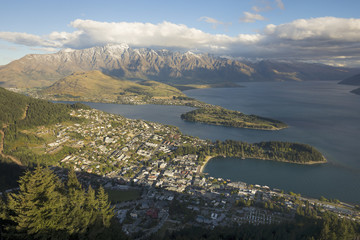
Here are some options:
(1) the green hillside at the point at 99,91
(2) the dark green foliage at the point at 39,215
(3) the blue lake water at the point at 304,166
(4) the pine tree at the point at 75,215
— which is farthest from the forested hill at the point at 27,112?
(1) the green hillside at the point at 99,91

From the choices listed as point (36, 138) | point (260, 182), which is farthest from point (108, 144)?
point (260, 182)

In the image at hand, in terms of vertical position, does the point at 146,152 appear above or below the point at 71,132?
below

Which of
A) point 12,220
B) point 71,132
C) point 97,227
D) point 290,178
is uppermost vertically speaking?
point 12,220

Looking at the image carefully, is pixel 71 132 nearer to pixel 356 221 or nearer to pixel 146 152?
pixel 146 152

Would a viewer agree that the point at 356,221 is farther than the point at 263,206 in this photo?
No

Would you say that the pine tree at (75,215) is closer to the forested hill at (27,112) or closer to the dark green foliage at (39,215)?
the dark green foliage at (39,215)
